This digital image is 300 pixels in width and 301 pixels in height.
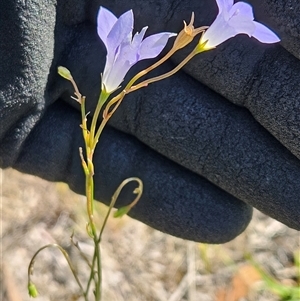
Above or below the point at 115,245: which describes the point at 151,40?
above

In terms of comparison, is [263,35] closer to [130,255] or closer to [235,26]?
[235,26]

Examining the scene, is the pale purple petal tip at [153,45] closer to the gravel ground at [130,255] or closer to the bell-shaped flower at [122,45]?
the bell-shaped flower at [122,45]

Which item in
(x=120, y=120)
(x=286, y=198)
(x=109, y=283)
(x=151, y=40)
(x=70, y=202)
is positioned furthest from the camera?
(x=70, y=202)

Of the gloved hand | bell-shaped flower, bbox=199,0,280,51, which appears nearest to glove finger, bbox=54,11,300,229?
the gloved hand

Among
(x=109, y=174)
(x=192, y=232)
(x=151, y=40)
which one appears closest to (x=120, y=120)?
(x=109, y=174)

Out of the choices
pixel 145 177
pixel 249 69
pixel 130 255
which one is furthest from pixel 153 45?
pixel 130 255

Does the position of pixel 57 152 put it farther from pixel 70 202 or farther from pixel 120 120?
pixel 70 202

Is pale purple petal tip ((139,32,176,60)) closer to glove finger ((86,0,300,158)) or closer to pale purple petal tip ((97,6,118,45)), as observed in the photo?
pale purple petal tip ((97,6,118,45))
